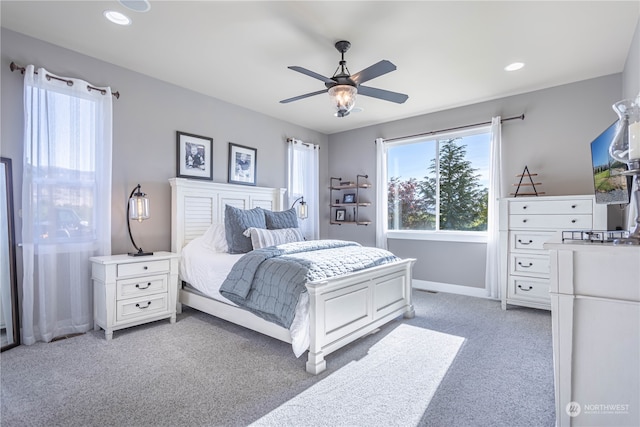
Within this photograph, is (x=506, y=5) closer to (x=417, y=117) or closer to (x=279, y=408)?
(x=417, y=117)

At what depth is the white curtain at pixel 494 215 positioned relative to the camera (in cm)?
412

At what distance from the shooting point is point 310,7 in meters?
2.36

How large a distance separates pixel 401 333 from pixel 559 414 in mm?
1761

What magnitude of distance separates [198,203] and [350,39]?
97.3 inches

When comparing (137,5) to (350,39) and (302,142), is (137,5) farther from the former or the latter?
(302,142)

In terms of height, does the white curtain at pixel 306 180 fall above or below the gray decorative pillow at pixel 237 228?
above

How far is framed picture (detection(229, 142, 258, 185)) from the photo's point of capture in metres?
4.43

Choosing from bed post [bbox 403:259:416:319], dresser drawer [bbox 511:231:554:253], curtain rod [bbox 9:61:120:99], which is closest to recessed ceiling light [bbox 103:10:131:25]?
curtain rod [bbox 9:61:120:99]

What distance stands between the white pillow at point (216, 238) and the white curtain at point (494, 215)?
3281mm

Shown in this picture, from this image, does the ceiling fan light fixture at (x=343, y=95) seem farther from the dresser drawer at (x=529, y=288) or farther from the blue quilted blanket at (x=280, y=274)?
the dresser drawer at (x=529, y=288)

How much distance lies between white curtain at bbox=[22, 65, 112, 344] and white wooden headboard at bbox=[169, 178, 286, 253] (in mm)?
674

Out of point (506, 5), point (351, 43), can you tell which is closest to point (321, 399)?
point (351, 43)

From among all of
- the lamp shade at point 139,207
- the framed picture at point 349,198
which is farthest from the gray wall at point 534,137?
the lamp shade at point 139,207

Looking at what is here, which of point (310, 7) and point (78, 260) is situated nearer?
point (310, 7)
